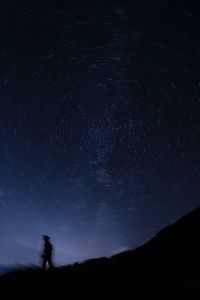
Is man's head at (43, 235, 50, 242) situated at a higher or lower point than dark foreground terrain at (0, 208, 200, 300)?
higher

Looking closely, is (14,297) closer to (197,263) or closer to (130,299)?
(130,299)

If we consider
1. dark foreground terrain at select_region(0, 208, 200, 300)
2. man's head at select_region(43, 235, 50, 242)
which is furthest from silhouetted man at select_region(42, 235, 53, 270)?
dark foreground terrain at select_region(0, 208, 200, 300)

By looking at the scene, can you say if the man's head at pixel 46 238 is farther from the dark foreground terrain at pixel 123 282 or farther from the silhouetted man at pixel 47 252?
the dark foreground terrain at pixel 123 282

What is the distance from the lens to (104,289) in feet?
32.2

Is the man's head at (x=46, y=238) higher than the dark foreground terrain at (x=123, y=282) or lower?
higher

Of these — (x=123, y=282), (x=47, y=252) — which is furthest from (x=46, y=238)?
(x=123, y=282)

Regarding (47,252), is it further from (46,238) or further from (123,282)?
(123,282)

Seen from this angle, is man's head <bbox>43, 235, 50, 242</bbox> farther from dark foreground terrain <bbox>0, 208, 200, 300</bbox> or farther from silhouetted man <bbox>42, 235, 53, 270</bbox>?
dark foreground terrain <bbox>0, 208, 200, 300</bbox>

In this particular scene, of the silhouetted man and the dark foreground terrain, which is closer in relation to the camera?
the dark foreground terrain

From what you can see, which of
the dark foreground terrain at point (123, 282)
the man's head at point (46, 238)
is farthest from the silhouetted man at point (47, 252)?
the dark foreground terrain at point (123, 282)

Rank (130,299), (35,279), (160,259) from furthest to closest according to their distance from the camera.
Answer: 1. (160,259)
2. (35,279)
3. (130,299)

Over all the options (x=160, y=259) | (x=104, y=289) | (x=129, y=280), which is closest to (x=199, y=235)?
(x=160, y=259)

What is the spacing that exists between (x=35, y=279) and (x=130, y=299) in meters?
Result: 4.29

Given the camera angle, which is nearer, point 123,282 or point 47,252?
point 123,282
